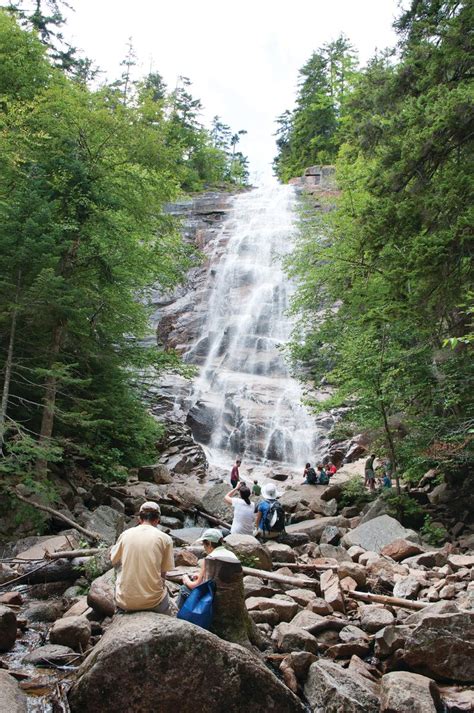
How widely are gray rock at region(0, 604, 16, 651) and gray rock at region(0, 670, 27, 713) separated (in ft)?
2.63

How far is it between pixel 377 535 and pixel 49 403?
273 inches

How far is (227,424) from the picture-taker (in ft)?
79.2

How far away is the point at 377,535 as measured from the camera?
9.98 m

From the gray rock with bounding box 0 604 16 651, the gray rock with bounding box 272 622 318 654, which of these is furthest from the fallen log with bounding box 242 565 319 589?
the gray rock with bounding box 0 604 16 651

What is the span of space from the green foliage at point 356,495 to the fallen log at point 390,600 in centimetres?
761

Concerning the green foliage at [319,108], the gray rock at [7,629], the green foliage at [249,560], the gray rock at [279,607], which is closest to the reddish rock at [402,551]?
the green foliage at [249,560]

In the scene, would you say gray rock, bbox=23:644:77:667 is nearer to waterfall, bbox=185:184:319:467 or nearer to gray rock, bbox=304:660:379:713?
gray rock, bbox=304:660:379:713

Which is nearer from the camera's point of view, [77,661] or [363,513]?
[77,661]

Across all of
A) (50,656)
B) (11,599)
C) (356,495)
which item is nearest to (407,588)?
(50,656)

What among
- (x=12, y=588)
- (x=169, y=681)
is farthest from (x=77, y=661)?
(x=12, y=588)

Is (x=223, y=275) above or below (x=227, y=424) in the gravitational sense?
above

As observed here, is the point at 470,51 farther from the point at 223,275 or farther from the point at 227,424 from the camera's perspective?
the point at 223,275

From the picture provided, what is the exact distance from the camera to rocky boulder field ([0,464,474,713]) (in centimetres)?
388

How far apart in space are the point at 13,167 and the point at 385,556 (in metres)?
10.0
